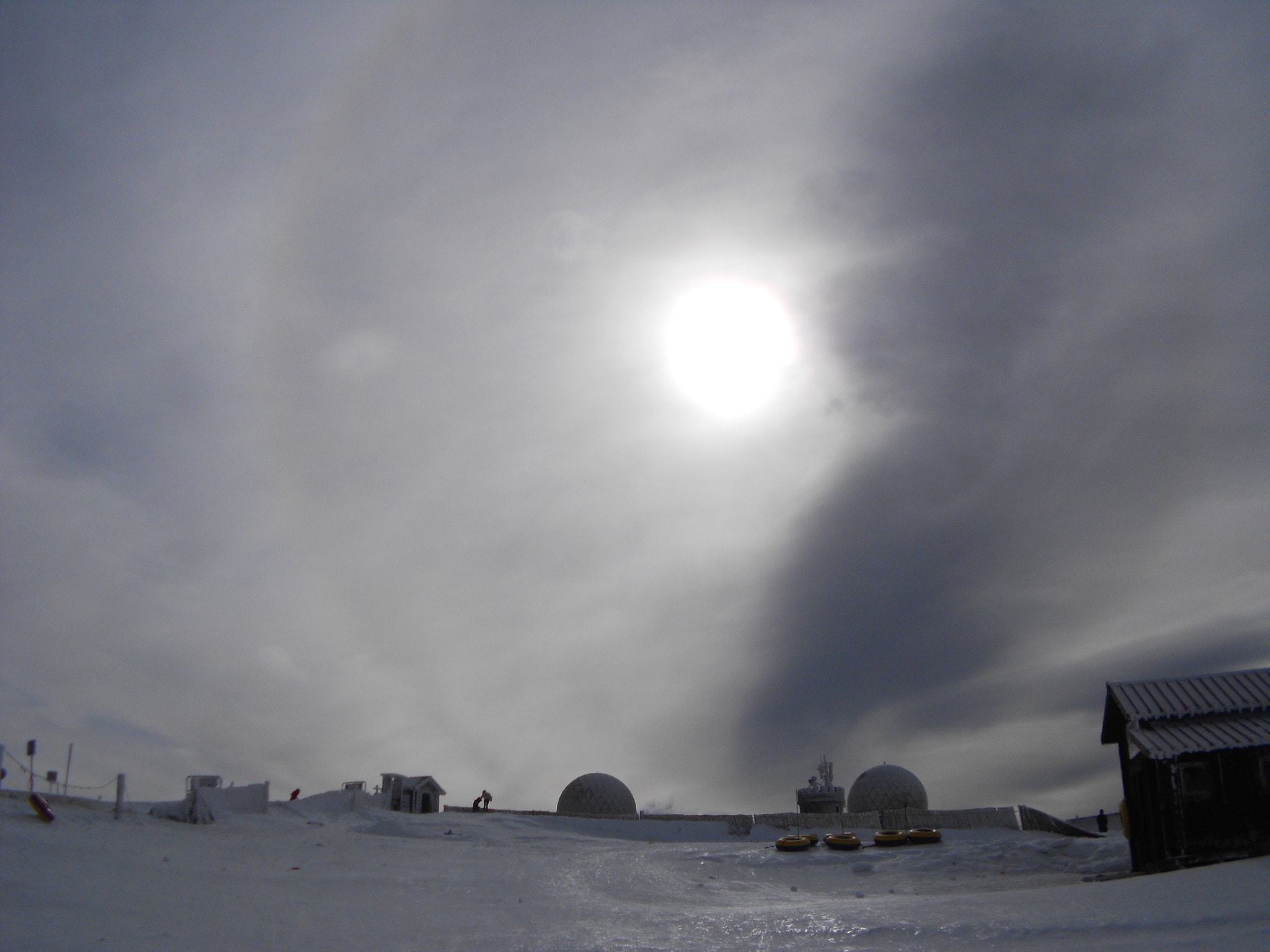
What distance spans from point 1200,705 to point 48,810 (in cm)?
3462

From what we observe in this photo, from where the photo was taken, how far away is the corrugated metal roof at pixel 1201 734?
27.1 m

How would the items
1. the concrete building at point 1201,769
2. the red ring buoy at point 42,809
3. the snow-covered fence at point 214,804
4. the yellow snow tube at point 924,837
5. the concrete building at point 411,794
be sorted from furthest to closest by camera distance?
the concrete building at point 411,794
the yellow snow tube at point 924,837
the snow-covered fence at point 214,804
the concrete building at point 1201,769
the red ring buoy at point 42,809

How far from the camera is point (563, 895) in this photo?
23.8 m

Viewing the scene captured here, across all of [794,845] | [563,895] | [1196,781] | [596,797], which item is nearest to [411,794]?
[596,797]

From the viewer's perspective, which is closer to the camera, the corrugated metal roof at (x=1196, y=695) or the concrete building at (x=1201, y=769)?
the concrete building at (x=1201, y=769)

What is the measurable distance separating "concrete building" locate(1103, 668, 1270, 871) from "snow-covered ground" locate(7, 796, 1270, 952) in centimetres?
231

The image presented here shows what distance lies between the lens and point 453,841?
127ft

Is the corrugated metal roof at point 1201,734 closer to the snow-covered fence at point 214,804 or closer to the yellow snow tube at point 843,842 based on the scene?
the yellow snow tube at point 843,842

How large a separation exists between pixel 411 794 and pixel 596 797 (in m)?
12.7

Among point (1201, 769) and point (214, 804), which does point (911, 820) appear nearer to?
point (1201, 769)

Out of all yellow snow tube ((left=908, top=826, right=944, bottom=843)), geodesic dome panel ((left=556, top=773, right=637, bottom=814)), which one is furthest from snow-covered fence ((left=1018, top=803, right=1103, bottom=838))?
geodesic dome panel ((left=556, top=773, right=637, bottom=814))

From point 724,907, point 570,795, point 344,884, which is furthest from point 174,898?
point 570,795

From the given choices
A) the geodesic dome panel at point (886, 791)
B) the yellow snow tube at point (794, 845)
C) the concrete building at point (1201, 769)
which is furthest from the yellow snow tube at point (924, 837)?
the geodesic dome panel at point (886, 791)

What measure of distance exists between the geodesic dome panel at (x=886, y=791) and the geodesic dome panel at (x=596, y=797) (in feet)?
48.8
